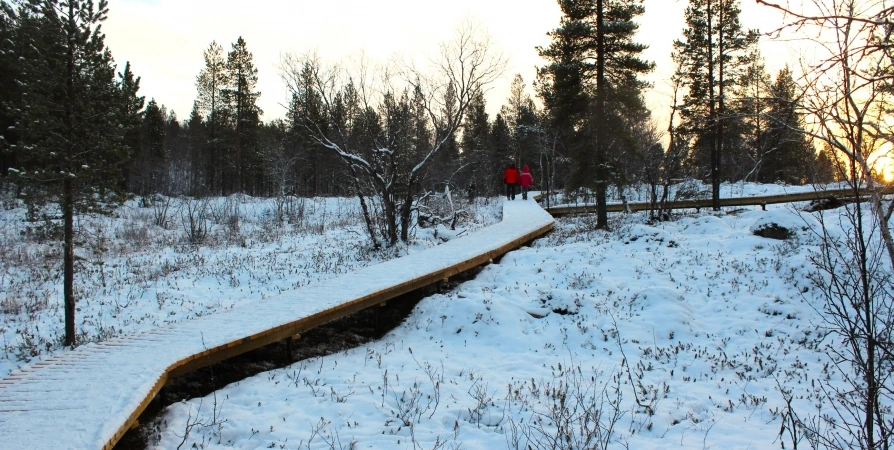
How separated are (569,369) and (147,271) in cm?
1048

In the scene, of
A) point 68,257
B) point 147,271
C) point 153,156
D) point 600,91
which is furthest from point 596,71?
point 153,156

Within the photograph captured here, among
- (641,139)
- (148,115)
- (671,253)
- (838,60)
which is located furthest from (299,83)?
(148,115)

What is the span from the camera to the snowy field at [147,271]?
8016 mm

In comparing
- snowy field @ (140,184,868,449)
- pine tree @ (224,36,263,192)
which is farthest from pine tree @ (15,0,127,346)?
pine tree @ (224,36,263,192)

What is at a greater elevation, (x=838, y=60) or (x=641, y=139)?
(x=641, y=139)

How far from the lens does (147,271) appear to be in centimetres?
1161

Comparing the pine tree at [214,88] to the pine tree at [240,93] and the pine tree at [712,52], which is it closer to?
the pine tree at [240,93]

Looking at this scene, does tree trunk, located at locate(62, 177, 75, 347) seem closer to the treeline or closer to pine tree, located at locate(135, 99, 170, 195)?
the treeline

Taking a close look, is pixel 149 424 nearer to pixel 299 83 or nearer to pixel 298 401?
pixel 298 401

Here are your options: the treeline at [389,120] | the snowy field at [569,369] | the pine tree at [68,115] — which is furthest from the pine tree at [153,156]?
the snowy field at [569,369]

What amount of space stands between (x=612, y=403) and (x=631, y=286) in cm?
538

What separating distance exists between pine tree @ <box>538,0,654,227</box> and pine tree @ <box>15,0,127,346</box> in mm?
14452

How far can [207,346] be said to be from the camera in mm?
6105

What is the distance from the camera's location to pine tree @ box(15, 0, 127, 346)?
6816 millimetres
